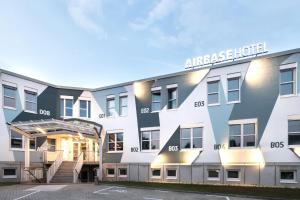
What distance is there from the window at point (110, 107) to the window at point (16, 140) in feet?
25.7

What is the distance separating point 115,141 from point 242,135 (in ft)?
38.6

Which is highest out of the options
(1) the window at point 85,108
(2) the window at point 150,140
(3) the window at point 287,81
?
(3) the window at point 287,81

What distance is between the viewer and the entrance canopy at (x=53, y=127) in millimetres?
25297

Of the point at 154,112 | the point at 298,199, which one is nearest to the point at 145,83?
the point at 154,112

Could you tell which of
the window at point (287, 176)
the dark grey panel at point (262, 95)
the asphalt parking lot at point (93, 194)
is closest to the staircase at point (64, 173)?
the asphalt parking lot at point (93, 194)

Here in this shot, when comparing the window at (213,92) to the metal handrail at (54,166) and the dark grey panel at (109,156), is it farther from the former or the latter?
the metal handrail at (54,166)

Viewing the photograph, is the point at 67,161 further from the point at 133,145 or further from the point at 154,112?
the point at 154,112

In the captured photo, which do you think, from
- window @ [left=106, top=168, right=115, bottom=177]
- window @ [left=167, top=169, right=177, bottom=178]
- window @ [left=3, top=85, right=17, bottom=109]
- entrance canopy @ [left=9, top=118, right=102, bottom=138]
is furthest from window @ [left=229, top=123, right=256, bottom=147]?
window @ [left=3, top=85, right=17, bottom=109]

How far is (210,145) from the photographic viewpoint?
2517 cm

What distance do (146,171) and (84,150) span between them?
26.9ft

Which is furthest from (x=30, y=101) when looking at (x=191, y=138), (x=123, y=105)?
(x=191, y=138)

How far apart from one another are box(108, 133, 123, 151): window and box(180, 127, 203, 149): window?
20.5 feet

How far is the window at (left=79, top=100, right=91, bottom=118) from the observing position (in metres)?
33.1

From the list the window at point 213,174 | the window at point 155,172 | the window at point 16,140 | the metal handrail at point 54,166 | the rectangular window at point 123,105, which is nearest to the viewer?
the window at point 213,174
